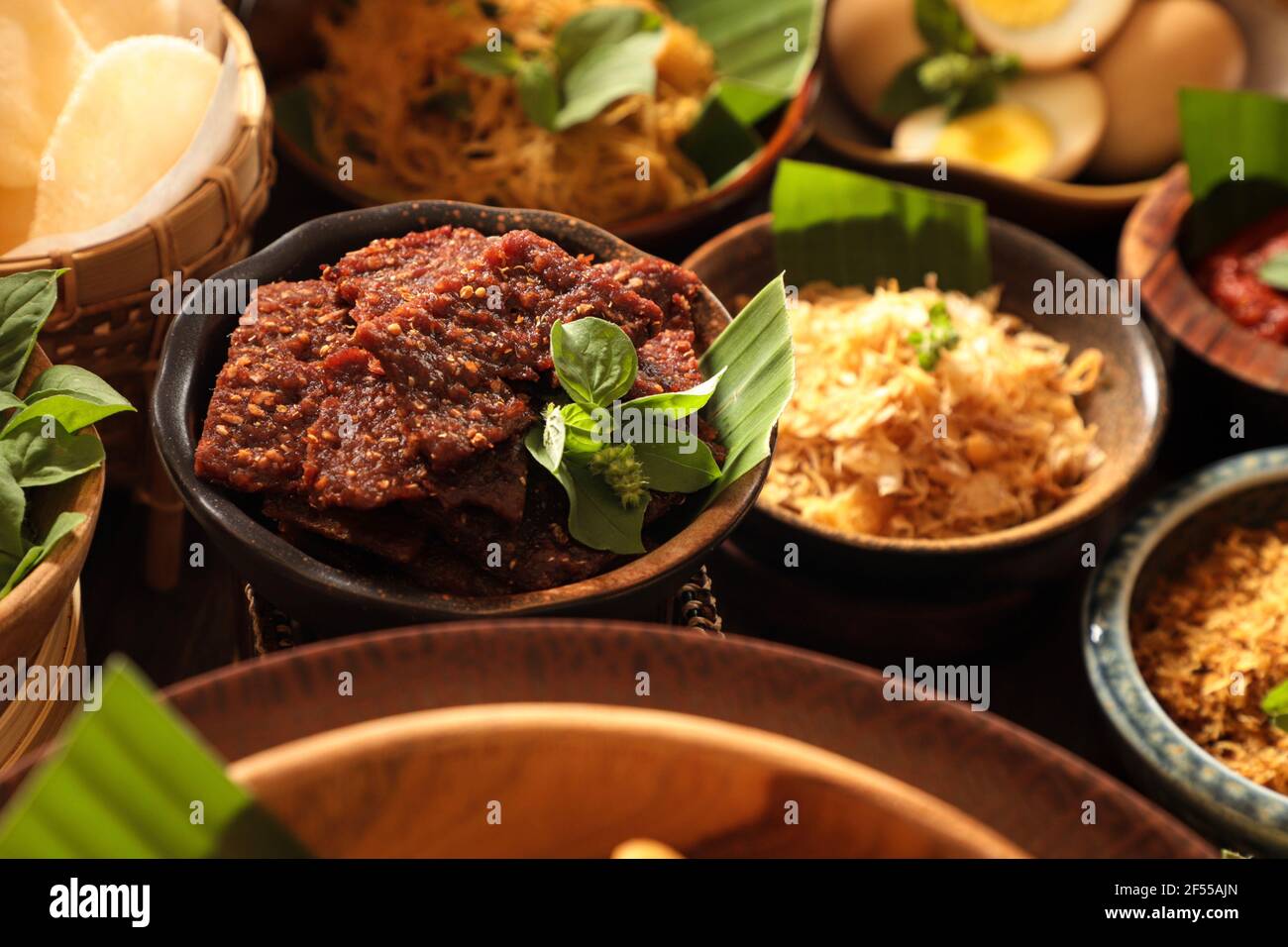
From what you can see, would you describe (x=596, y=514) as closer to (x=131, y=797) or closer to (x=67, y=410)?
(x=67, y=410)

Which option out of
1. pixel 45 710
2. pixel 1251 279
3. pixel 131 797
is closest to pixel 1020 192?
pixel 1251 279

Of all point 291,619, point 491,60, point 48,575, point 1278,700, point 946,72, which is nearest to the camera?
point 48,575

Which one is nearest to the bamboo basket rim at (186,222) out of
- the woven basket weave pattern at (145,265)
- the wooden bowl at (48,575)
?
the woven basket weave pattern at (145,265)

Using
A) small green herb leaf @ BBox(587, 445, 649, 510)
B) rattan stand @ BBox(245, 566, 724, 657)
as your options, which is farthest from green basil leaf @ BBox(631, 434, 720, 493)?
rattan stand @ BBox(245, 566, 724, 657)

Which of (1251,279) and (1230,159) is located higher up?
(1230,159)

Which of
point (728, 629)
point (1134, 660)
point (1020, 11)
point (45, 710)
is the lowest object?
point (728, 629)

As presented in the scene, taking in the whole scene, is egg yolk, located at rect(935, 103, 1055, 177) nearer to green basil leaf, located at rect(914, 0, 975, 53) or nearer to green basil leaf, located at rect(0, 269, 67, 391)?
green basil leaf, located at rect(914, 0, 975, 53)

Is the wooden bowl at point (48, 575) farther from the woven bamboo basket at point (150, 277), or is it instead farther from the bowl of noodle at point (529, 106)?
the bowl of noodle at point (529, 106)
